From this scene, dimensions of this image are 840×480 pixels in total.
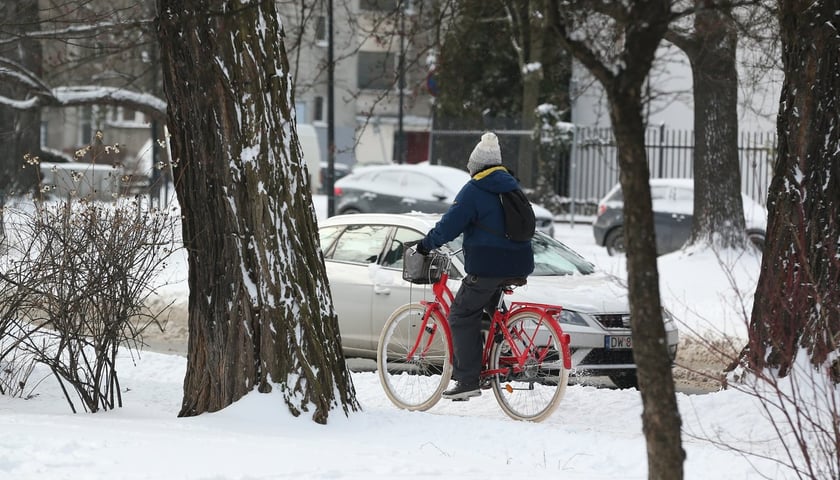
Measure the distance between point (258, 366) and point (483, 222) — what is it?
5.87ft

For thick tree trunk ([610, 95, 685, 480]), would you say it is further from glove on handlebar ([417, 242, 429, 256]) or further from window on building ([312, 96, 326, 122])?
window on building ([312, 96, 326, 122])

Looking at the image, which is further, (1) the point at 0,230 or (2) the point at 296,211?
(1) the point at 0,230

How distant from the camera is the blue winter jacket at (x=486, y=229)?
7.91 metres

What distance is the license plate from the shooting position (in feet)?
30.8

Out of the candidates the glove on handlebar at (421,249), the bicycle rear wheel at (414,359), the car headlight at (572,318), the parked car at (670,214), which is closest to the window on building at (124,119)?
the parked car at (670,214)

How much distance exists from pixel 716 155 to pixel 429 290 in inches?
341

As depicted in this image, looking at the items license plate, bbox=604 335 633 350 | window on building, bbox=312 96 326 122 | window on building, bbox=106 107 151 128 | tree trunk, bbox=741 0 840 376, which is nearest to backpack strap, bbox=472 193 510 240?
tree trunk, bbox=741 0 840 376

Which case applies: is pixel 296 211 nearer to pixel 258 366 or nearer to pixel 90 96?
pixel 258 366

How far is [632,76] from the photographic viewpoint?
4234 mm

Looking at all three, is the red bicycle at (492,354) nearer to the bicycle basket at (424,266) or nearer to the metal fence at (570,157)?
the bicycle basket at (424,266)

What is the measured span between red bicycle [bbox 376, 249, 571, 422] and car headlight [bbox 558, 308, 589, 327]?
3.34ft

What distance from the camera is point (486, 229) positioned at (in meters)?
7.92

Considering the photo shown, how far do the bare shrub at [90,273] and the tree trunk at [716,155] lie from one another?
10900mm

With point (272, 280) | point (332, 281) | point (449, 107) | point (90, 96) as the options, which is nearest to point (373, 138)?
point (449, 107)
